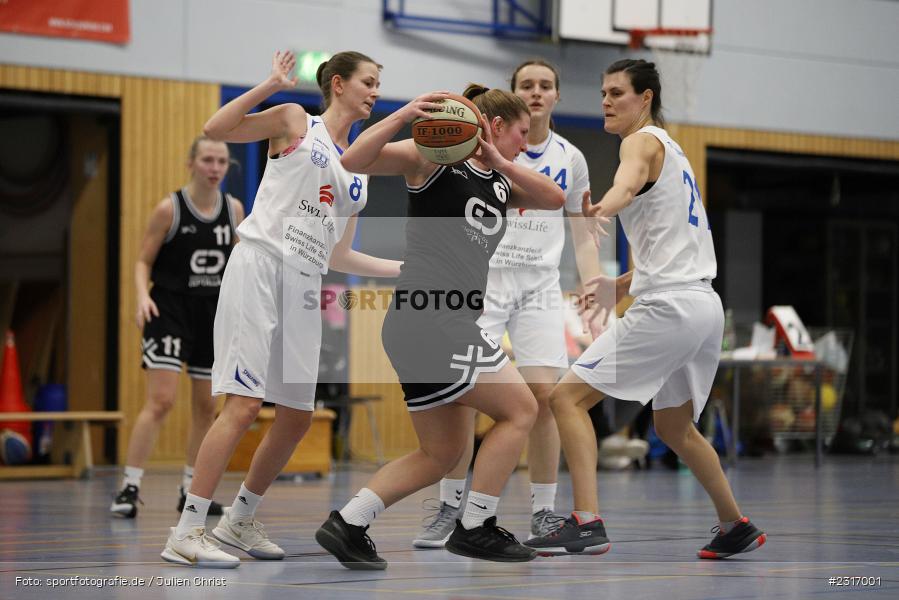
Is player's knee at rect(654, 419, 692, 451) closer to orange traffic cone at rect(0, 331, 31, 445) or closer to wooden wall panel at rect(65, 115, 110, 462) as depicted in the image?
orange traffic cone at rect(0, 331, 31, 445)

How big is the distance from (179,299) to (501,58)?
7896 millimetres

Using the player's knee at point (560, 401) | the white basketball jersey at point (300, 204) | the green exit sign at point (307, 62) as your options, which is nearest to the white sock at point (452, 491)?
the player's knee at point (560, 401)

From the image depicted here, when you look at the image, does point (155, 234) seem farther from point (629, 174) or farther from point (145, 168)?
point (145, 168)

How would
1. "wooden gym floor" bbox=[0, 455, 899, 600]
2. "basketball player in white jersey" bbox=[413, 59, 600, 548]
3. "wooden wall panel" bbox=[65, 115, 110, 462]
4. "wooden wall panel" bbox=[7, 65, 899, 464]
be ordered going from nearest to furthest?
1. "wooden gym floor" bbox=[0, 455, 899, 600]
2. "basketball player in white jersey" bbox=[413, 59, 600, 548]
3. "wooden wall panel" bbox=[7, 65, 899, 464]
4. "wooden wall panel" bbox=[65, 115, 110, 462]

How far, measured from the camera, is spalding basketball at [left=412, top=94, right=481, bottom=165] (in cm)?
483

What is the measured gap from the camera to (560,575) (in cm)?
484

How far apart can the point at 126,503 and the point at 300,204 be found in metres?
2.88

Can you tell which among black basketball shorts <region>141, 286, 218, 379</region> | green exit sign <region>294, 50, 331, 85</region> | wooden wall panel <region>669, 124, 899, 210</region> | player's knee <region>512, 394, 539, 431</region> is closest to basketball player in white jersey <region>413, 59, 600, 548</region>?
player's knee <region>512, 394, 539, 431</region>

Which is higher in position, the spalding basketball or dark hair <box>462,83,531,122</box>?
dark hair <box>462,83,531,122</box>

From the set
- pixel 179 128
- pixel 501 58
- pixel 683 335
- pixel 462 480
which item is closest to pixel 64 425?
pixel 179 128

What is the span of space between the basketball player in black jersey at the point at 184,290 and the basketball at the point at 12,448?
4.31 m

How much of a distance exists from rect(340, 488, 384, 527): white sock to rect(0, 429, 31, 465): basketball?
780 centimetres

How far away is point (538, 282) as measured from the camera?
6602 millimetres

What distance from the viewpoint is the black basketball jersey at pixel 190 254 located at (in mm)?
8062
